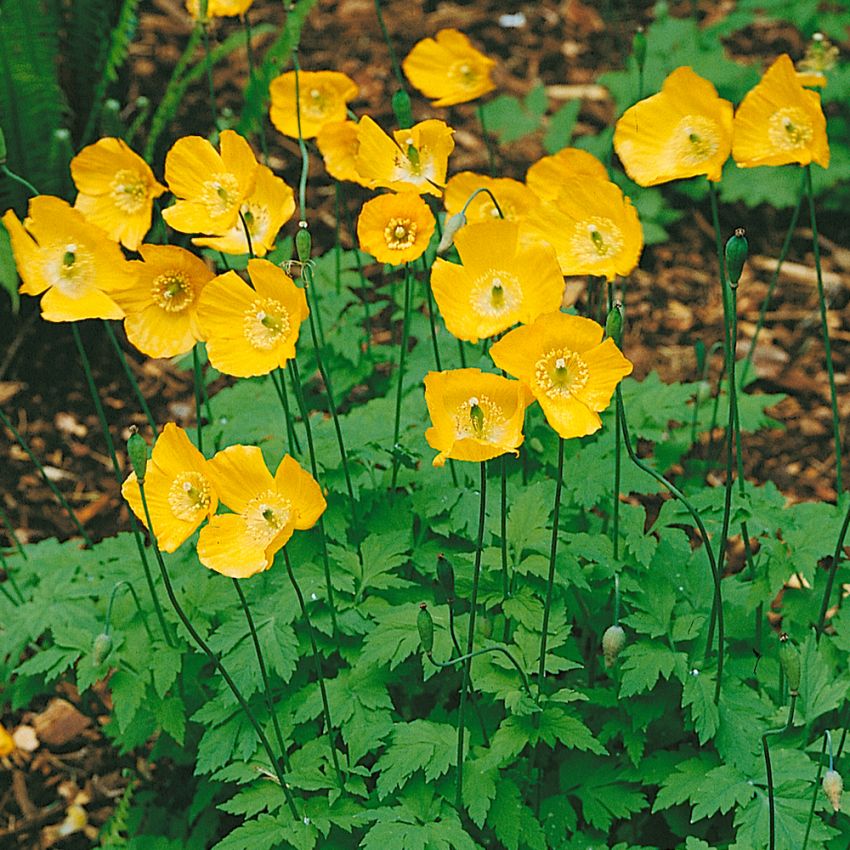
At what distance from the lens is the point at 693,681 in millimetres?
2150

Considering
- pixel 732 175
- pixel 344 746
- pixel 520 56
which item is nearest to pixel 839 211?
pixel 732 175

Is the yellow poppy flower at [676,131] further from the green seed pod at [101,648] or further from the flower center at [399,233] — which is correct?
the green seed pod at [101,648]

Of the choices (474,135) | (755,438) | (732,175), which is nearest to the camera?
(755,438)

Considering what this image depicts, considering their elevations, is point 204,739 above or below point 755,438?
above

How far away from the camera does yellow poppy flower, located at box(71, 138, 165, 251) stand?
7.85ft

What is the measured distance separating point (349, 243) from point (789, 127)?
2.32 m

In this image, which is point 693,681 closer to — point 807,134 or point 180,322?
point 807,134

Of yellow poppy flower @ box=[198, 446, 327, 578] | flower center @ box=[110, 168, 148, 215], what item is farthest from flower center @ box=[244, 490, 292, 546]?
flower center @ box=[110, 168, 148, 215]

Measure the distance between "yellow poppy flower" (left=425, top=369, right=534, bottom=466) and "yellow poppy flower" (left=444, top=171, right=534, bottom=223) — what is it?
63 cm

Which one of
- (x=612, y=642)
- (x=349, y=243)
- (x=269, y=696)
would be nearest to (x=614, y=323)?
(x=612, y=642)

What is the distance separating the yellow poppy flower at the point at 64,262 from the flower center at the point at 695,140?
1.11 meters

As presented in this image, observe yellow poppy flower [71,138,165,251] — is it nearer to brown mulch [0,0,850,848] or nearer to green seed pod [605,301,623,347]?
green seed pod [605,301,623,347]

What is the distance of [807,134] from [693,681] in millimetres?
1052

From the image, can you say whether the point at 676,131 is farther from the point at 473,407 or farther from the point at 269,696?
the point at 269,696
